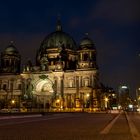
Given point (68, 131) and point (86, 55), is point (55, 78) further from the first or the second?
point (68, 131)

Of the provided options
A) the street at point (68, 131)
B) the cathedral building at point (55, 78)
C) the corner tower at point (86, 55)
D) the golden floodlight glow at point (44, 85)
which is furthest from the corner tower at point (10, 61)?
the street at point (68, 131)

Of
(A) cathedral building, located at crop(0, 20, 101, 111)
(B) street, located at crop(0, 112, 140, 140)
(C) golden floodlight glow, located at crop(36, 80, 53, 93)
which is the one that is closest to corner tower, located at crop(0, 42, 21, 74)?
(A) cathedral building, located at crop(0, 20, 101, 111)

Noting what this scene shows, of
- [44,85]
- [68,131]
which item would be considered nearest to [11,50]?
[44,85]

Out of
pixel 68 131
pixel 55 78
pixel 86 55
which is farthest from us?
pixel 86 55

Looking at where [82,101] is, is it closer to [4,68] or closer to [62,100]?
[62,100]

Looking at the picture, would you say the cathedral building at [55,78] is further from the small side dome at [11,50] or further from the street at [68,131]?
the street at [68,131]

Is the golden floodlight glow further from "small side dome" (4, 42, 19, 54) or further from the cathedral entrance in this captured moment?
"small side dome" (4, 42, 19, 54)

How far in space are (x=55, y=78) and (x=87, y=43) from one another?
55.1 ft

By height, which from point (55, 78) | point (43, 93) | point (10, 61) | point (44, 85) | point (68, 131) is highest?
point (10, 61)

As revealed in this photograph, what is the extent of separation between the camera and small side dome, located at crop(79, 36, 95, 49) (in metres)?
106

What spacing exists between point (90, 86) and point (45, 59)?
64.8ft

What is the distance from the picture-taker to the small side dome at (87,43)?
106 m

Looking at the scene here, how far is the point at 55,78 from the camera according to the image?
10175cm

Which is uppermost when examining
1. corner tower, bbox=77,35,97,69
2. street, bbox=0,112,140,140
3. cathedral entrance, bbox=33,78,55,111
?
corner tower, bbox=77,35,97,69
